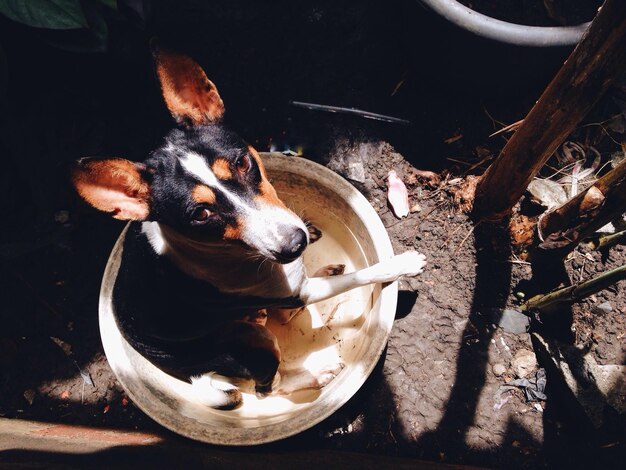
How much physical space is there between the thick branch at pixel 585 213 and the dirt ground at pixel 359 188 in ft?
1.02

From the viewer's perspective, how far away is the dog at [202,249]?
168cm

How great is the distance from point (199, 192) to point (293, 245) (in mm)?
373

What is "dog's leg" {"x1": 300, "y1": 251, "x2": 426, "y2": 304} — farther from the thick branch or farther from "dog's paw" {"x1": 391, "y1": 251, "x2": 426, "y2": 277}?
the thick branch

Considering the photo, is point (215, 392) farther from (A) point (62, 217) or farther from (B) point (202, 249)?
(A) point (62, 217)

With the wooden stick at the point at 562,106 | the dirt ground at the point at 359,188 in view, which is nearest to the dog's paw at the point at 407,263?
the dirt ground at the point at 359,188

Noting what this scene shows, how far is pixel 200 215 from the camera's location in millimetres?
1708

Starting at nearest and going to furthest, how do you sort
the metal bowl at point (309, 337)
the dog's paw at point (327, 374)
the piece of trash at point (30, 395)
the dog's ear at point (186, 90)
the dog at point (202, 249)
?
the dog's ear at point (186, 90) < the dog at point (202, 249) < the metal bowl at point (309, 337) < the dog's paw at point (327, 374) < the piece of trash at point (30, 395)

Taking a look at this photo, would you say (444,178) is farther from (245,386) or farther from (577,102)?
(245,386)

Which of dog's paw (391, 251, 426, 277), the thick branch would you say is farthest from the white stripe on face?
the thick branch

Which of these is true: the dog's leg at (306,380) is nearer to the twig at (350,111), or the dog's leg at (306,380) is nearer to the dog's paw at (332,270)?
the dog's paw at (332,270)

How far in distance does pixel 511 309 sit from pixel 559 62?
125cm

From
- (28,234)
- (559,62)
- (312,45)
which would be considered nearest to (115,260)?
(28,234)

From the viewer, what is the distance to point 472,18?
226 cm

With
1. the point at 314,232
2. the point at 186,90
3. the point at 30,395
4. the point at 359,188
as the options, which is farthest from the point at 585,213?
the point at 30,395
